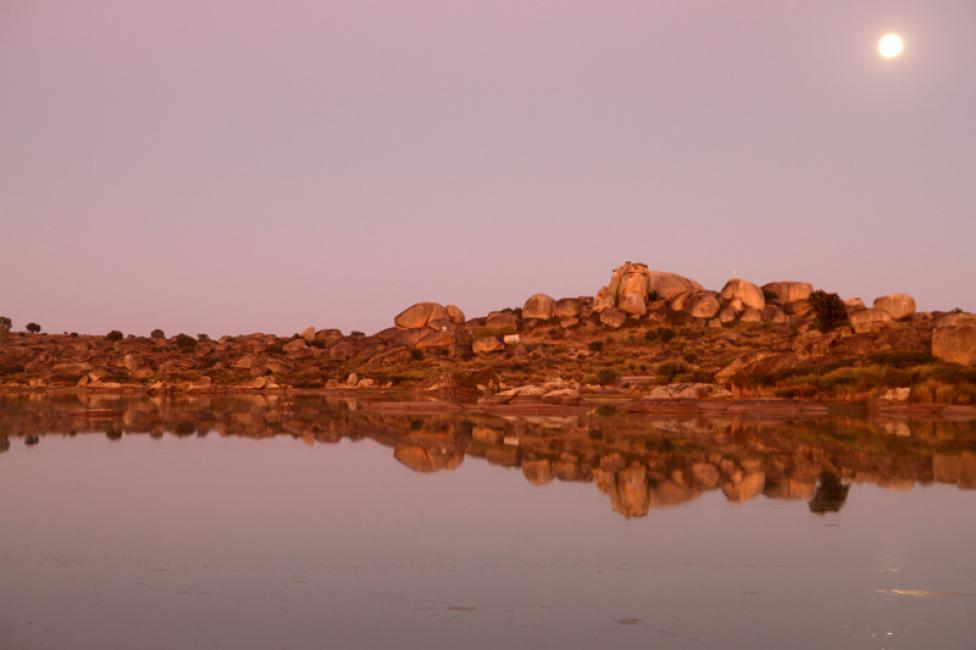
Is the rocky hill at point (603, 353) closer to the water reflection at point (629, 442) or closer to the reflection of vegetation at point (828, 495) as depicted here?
the water reflection at point (629, 442)

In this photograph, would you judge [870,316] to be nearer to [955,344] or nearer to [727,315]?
[727,315]

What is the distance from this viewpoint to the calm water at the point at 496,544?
27.3ft

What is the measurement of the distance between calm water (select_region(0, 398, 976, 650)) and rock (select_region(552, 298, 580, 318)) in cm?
4936

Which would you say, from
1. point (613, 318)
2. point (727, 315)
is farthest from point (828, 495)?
point (613, 318)

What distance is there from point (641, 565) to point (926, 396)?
76.1ft

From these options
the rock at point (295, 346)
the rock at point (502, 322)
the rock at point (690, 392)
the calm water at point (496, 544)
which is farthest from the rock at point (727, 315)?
the calm water at point (496, 544)

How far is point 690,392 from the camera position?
35.3 m

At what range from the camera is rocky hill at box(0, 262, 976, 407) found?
117 ft

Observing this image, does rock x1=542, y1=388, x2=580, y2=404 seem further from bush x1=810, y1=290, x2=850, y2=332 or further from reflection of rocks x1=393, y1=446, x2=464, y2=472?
bush x1=810, y1=290, x2=850, y2=332

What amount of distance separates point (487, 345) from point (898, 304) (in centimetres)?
2514

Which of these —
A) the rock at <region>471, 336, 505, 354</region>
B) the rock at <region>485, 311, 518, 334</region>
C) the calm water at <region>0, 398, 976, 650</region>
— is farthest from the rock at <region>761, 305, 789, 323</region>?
the calm water at <region>0, 398, 976, 650</region>

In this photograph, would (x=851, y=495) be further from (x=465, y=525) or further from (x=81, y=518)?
(x=81, y=518)

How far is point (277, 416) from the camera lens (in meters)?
35.0

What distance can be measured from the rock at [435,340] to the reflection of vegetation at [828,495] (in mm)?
51220
